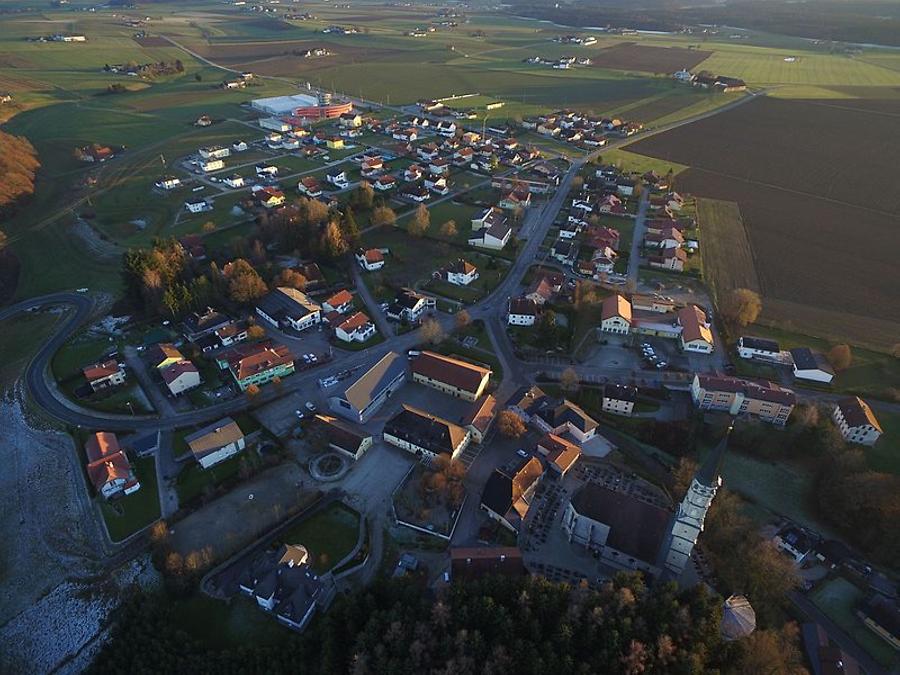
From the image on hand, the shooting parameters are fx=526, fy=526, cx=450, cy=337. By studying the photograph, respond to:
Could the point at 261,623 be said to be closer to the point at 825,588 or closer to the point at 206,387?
the point at 206,387

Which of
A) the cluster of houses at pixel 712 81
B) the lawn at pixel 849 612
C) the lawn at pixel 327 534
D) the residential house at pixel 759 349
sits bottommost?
the lawn at pixel 327 534

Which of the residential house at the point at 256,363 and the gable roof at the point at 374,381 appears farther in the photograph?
the residential house at the point at 256,363

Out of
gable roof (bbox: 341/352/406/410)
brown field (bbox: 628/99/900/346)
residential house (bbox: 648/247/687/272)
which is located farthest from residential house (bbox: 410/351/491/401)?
brown field (bbox: 628/99/900/346)

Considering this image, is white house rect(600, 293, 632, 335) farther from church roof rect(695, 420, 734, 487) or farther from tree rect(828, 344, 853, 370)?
church roof rect(695, 420, 734, 487)

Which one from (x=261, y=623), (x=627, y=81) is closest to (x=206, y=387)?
(x=261, y=623)

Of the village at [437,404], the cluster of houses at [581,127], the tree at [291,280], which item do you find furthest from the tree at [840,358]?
the cluster of houses at [581,127]

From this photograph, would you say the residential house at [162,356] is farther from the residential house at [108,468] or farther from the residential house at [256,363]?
the residential house at [108,468]
